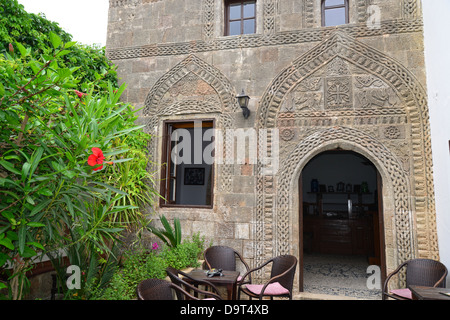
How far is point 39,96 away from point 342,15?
4.43 meters

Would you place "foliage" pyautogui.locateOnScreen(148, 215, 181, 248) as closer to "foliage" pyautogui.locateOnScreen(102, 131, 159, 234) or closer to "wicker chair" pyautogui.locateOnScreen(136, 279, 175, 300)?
"foliage" pyautogui.locateOnScreen(102, 131, 159, 234)

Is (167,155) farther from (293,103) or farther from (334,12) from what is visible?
(334,12)

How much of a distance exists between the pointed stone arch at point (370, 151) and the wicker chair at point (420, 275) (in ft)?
1.33

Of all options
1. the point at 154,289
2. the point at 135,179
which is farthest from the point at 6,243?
the point at 135,179

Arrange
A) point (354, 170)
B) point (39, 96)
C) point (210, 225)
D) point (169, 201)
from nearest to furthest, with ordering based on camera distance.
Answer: point (39, 96)
point (210, 225)
point (169, 201)
point (354, 170)

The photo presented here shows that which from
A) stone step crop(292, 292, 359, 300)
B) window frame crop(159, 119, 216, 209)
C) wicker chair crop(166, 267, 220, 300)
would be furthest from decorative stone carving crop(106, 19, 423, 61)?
stone step crop(292, 292, 359, 300)

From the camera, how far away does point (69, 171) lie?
198 centimetres

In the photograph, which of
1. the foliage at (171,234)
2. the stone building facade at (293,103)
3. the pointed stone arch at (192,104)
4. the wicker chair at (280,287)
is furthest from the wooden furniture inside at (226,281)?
the pointed stone arch at (192,104)

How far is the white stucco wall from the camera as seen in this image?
12.0 ft

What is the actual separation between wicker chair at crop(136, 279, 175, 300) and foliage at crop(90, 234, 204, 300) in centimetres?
84

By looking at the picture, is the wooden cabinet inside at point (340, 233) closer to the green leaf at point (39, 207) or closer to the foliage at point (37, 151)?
the foliage at point (37, 151)

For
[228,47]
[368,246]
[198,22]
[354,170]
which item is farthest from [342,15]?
[354,170]

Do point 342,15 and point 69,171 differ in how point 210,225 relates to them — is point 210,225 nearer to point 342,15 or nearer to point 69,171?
point 69,171

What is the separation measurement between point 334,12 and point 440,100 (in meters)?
2.07
